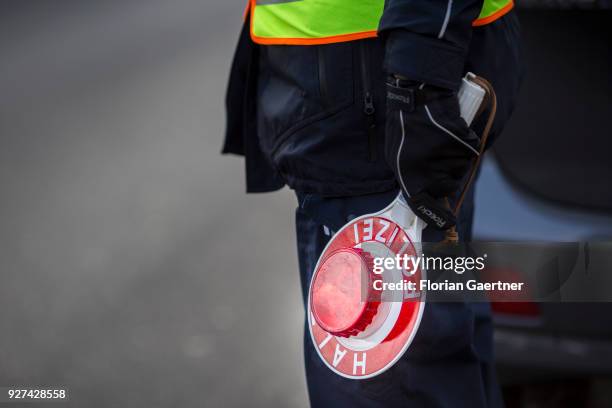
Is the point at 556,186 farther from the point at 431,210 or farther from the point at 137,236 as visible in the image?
the point at 137,236

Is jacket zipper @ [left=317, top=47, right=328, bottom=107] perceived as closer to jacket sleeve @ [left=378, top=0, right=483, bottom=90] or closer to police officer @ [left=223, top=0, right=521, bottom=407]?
police officer @ [left=223, top=0, right=521, bottom=407]

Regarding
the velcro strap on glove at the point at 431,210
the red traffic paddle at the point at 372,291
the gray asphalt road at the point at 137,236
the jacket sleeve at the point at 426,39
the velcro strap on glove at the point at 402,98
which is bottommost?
the gray asphalt road at the point at 137,236

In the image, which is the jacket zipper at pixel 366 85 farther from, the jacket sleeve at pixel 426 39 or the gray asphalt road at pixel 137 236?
the gray asphalt road at pixel 137 236

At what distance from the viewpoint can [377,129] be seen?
6.84 feet

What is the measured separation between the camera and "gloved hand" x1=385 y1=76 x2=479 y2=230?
1905mm

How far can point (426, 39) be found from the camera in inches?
74.3

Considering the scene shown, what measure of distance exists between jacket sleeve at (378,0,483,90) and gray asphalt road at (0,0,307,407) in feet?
5.52

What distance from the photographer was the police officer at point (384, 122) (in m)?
1.91

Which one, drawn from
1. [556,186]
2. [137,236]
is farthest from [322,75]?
[137,236]

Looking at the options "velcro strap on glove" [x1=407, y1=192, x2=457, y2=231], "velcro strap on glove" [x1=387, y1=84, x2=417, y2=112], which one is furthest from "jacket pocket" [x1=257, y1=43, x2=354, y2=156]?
"velcro strap on glove" [x1=407, y1=192, x2=457, y2=231]

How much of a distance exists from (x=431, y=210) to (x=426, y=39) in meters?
0.34

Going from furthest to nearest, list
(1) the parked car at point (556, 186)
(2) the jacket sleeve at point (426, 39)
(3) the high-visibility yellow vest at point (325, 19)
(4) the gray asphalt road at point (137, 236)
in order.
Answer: (4) the gray asphalt road at point (137, 236), (1) the parked car at point (556, 186), (3) the high-visibility yellow vest at point (325, 19), (2) the jacket sleeve at point (426, 39)

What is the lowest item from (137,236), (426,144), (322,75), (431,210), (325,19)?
(137,236)

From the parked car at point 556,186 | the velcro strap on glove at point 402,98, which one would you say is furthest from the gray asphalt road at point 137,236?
the velcro strap on glove at point 402,98
